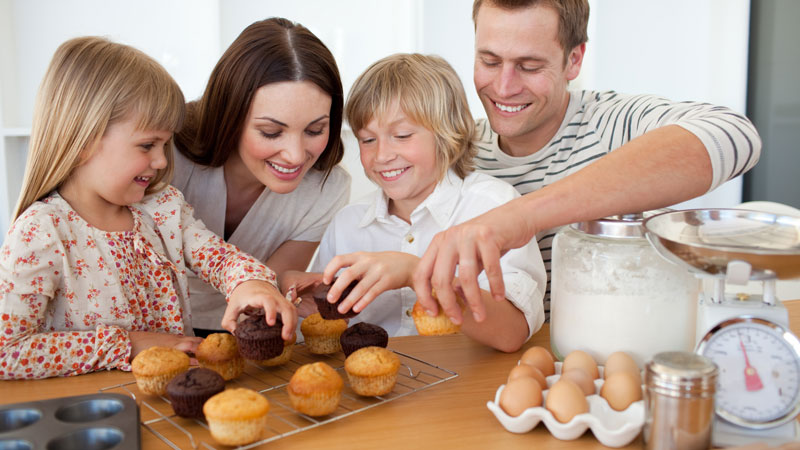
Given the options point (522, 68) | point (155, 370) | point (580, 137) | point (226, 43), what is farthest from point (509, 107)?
point (226, 43)

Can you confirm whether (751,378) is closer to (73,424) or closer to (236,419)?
(236,419)

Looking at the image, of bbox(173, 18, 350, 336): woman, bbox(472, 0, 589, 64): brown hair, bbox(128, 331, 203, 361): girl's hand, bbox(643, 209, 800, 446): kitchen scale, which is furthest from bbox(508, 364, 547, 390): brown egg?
bbox(472, 0, 589, 64): brown hair

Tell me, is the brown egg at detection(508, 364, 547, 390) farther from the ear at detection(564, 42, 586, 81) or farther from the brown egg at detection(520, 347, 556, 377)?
the ear at detection(564, 42, 586, 81)

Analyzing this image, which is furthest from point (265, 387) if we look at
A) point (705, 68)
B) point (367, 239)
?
point (705, 68)

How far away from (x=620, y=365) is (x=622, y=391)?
0.07m

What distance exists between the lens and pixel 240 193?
2211 millimetres

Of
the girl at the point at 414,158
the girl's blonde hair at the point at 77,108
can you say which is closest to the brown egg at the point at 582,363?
the girl at the point at 414,158

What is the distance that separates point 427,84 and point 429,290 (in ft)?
2.69

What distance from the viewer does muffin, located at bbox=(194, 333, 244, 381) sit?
4.23ft

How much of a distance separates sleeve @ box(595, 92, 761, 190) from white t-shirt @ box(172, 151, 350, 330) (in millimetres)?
913

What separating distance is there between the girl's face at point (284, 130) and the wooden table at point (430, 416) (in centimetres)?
70

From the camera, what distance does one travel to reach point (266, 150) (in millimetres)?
1875

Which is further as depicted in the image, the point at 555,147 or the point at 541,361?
the point at 555,147

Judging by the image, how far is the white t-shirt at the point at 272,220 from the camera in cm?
219
